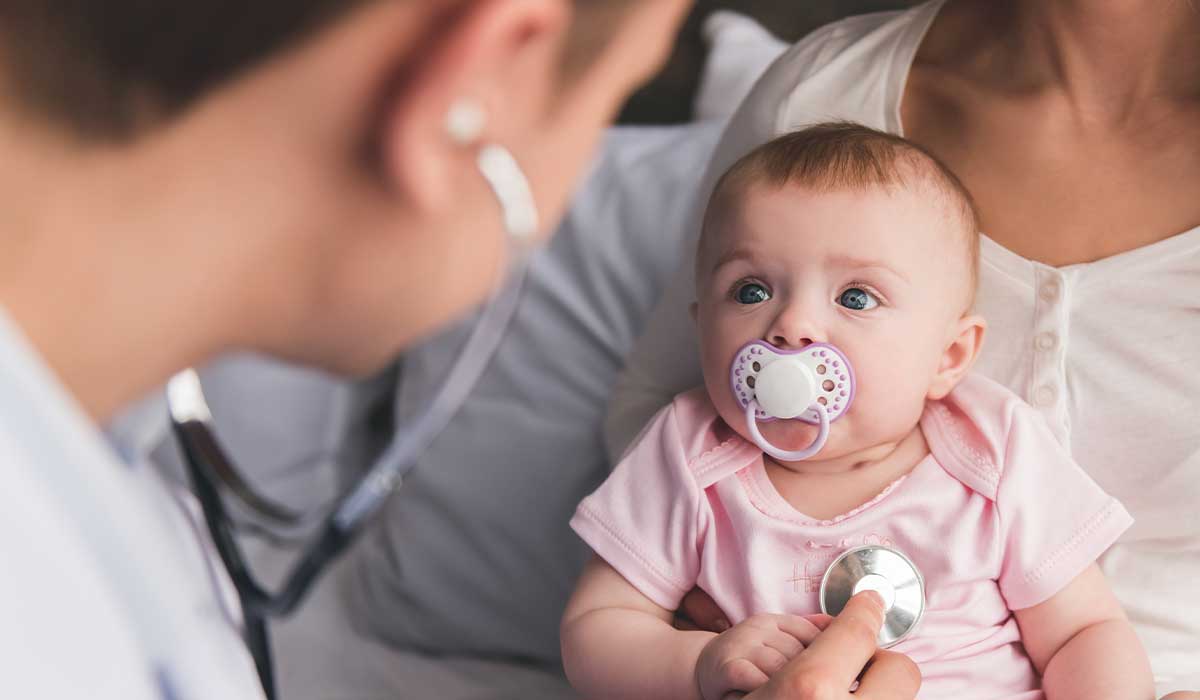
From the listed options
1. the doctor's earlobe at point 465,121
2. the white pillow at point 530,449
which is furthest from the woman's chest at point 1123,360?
the doctor's earlobe at point 465,121

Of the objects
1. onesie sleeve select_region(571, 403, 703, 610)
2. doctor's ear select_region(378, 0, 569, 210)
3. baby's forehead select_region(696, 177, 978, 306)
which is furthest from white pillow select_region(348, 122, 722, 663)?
doctor's ear select_region(378, 0, 569, 210)

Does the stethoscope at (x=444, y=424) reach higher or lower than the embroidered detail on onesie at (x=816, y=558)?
higher

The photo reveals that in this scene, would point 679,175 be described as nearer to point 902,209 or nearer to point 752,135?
point 752,135

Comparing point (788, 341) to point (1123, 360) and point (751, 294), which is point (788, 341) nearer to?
point (751, 294)

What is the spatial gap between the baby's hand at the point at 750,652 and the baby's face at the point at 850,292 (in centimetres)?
14

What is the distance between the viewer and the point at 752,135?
3.85 ft

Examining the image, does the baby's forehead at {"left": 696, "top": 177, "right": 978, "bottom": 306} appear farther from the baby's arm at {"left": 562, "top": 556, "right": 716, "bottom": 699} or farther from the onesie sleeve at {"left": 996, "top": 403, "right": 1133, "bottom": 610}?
the baby's arm at {"left": 562, "top": 556, "right": 716, "bottom": 699}

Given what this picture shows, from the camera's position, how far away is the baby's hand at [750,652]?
87 centimetres

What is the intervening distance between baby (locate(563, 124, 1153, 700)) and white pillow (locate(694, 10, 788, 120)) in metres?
0.55

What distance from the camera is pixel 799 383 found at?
927mm

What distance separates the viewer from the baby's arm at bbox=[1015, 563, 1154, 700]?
924 millimetres

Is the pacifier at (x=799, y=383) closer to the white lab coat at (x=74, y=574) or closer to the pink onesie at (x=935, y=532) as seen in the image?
the pink onesie at (x=935, y=532)

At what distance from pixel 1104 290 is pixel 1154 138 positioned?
15 cm

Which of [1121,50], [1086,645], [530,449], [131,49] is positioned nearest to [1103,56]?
[1121,50]
